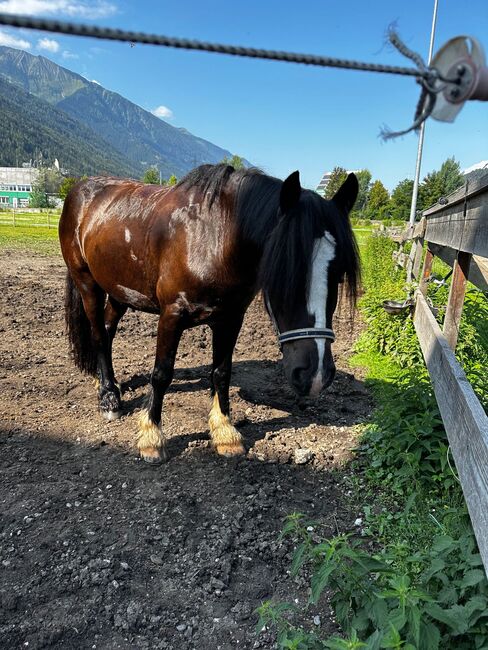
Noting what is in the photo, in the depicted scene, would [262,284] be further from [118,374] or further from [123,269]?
[118,374]

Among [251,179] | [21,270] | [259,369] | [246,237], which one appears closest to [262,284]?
[246,237]

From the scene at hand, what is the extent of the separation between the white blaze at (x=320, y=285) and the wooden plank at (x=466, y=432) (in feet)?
2.12

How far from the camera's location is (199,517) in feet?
8.43

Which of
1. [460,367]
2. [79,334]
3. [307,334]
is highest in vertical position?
[307,334]

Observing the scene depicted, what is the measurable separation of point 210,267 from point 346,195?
3.13ft

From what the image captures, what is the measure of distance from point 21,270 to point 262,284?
30.2ft

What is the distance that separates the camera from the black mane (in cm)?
203

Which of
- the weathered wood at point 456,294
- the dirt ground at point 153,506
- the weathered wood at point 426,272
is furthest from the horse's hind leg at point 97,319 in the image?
the weathered wood at point 426,272

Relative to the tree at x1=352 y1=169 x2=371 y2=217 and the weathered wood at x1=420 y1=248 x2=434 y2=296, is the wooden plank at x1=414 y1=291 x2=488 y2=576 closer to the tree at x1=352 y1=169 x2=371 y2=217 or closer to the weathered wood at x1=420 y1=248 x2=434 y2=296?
the weathered wood at x1=420 y1=248 x2=434 y2=296

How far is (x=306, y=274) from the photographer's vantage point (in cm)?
204

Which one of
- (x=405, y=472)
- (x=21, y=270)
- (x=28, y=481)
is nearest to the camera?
(x=405, y=472)

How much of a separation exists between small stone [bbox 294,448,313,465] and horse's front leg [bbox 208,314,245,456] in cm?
41

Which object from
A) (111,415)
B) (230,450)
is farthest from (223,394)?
(111,415)

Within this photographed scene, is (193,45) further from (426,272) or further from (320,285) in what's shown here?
(426,272)
